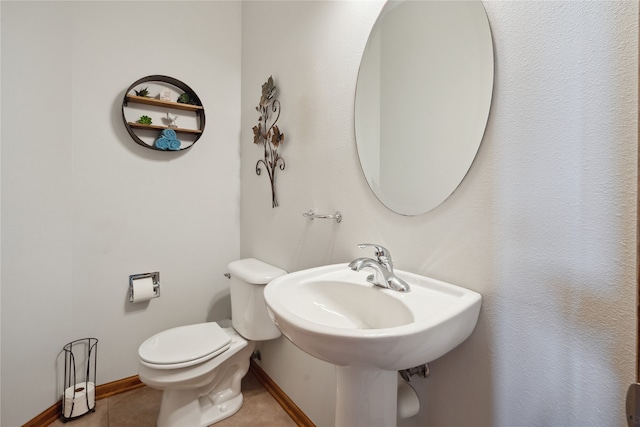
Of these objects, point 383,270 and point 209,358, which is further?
point 209,358

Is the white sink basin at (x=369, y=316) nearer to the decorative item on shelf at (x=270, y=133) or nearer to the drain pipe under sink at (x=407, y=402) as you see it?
the drain pipe under sink at (x=407, y=402)

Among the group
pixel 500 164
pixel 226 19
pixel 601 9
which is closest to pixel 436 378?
pixel 500 164

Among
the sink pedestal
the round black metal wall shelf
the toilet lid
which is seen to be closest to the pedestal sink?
the sink pedestal

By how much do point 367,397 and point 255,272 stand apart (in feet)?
3.11

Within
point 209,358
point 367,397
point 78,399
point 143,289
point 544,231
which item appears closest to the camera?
point 544,231

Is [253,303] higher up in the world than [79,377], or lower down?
higher up

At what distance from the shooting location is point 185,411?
1.44m

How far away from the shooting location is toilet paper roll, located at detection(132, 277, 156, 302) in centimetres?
174

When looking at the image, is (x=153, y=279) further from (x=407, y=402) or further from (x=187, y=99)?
(x=407, y=402)

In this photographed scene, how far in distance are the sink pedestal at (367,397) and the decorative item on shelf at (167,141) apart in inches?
65.1

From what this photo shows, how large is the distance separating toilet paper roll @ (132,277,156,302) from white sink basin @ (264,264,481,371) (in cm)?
126

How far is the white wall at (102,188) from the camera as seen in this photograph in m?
1.36

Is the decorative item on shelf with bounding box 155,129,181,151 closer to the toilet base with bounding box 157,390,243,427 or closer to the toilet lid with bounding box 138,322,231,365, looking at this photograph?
the toilet lid with bounding box 138,322,231,365

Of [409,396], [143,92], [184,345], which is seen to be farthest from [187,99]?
[409,396]
